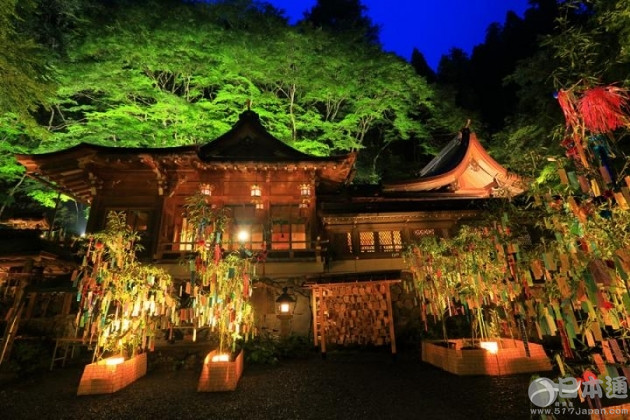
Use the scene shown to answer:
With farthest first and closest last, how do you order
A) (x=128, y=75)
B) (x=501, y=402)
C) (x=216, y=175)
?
(x=128, y=75), (x=216, y=175), (x=501, y=402)

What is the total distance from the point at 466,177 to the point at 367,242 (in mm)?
8666

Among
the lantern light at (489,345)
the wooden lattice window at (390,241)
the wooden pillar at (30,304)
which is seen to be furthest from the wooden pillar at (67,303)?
the lantern light at (489,345)

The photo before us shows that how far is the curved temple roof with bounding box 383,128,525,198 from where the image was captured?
17.6 metres

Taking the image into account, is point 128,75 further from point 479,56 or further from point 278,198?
point 479,56

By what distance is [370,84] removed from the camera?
20.5m

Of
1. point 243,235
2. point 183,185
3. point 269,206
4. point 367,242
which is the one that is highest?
point 183,185

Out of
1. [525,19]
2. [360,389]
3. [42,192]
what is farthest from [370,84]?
[525,19]

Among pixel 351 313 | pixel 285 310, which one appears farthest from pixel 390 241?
pixel 285 310

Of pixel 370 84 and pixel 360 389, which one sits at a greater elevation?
pixel 370 84

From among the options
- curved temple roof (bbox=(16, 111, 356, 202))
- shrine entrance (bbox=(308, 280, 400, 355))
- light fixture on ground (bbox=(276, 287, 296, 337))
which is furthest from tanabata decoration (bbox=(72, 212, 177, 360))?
shrine entrance (bbox=(308, 280, 400, 355))

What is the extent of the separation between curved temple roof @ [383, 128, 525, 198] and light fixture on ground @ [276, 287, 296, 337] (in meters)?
8.21

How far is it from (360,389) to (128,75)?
18469mm

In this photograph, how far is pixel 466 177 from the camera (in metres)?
19.1

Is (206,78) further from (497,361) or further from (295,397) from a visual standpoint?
(497,361)
